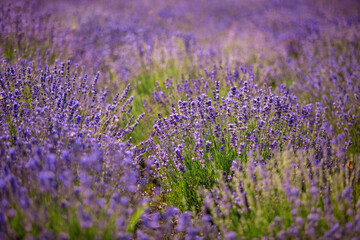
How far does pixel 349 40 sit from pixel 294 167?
12.6ft

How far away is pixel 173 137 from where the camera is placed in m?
2.37

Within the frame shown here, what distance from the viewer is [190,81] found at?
3549 millimetres

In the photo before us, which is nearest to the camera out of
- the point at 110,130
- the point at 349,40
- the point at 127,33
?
the point at 110,130

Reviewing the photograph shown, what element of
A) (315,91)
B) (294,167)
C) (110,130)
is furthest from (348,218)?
(315,91)

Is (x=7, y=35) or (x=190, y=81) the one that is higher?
(x=7, y=35)

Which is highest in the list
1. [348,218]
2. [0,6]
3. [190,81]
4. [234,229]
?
[0,6]

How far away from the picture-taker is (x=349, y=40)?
4754mm

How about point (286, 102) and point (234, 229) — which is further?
point (286, 102)

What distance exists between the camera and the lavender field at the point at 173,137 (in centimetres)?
155

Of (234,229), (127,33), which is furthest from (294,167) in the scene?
(127,33)

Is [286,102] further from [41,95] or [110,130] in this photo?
[41,95]

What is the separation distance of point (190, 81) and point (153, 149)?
133 centimetres

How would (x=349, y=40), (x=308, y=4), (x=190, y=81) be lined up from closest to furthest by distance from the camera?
(x=190, y=81) < (x=349, y=40) < (x=308, y=4)

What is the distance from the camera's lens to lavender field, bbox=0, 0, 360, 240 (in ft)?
5.08
